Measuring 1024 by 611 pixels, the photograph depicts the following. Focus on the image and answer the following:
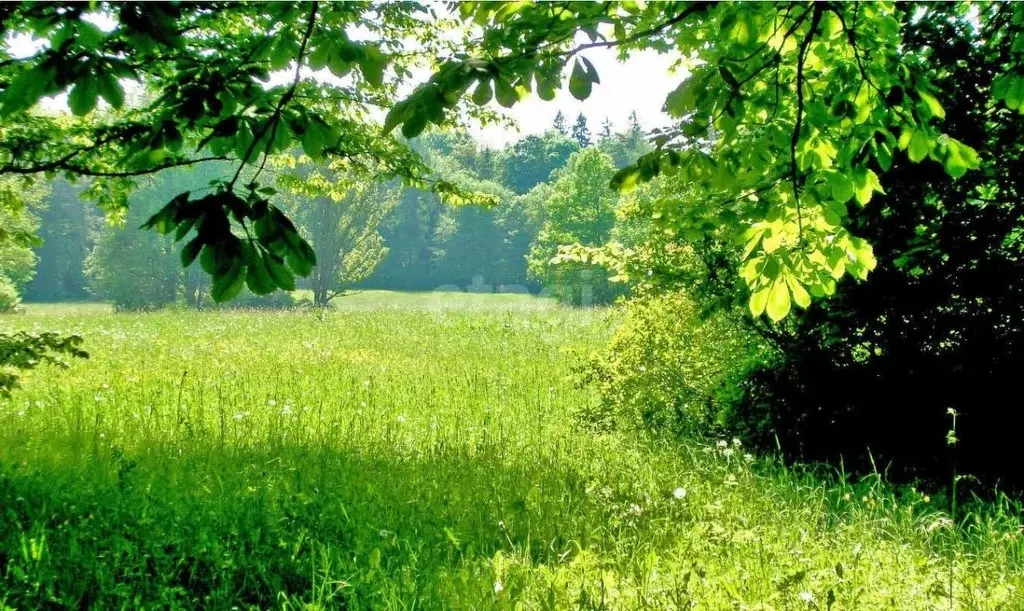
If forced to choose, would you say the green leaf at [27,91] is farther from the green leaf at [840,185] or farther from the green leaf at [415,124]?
the green leaf at [840,185]

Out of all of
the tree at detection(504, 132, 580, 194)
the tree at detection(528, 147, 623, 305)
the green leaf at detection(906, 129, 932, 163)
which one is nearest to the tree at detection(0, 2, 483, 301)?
the green leaf at detection(906, 129, 932, 163)

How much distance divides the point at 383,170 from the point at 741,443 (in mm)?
4634

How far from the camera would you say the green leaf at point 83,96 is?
61.1 inches

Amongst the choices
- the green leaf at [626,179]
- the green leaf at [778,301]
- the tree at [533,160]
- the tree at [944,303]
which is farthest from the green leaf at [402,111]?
the tree at [533,160]

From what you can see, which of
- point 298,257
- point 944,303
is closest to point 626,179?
point 298,257

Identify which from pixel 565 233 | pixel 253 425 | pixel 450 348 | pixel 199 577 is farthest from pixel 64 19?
pixel 565 233

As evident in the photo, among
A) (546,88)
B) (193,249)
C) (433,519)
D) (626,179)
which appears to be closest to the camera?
(193,249)

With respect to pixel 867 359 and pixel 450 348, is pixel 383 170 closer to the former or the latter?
pixel 867 359

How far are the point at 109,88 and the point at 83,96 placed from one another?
0.21ft

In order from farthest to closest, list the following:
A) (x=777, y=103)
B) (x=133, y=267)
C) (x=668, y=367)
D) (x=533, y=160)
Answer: (x=533, y=160), (x=133, y=267), (x=668, y=367), (x=777, y=103)

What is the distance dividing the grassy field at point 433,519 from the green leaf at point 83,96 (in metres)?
2.41

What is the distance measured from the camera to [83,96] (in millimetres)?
1561

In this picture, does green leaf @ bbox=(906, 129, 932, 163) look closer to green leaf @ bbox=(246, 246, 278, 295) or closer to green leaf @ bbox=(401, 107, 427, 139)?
green leaf @ bbox=(401, 107, 427, 139)

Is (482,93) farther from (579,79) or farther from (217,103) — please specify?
(217,103)
